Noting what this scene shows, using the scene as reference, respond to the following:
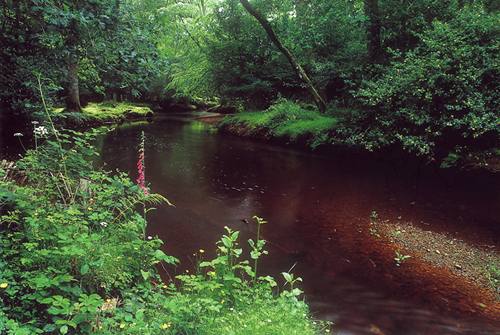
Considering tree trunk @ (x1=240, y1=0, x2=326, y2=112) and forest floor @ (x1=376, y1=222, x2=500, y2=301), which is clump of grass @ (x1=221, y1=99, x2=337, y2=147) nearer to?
tree trunk @ (x1=240, y1=0, x2=326, y2=112)

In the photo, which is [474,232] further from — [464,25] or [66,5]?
[66,5]

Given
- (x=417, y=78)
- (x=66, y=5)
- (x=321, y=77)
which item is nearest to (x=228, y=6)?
(x=321, y=77)

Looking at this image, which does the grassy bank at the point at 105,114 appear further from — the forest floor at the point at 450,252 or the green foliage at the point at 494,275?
the green foliage at the point at 494,275

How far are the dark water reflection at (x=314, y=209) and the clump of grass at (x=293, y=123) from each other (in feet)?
2.76

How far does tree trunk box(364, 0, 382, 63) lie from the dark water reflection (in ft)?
12.9

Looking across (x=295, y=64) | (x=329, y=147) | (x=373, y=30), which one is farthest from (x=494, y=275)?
(x=295, y=64)

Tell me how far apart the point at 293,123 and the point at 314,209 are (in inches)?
329

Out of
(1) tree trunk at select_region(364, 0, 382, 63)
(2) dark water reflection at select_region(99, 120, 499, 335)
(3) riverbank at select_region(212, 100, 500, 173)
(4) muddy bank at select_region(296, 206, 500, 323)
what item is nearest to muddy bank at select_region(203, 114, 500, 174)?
(3) riverbank at select_region(212, 100, 500, 173)

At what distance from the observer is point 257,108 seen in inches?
804

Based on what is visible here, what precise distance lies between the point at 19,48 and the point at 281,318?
213 inches

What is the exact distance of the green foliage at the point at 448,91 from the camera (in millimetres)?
9125

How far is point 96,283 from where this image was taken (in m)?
3.24

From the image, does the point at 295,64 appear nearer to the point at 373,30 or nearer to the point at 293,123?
the point at 293,123

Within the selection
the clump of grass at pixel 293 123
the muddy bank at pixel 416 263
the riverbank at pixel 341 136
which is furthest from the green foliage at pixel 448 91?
the muddy bank at pixel 416 263
